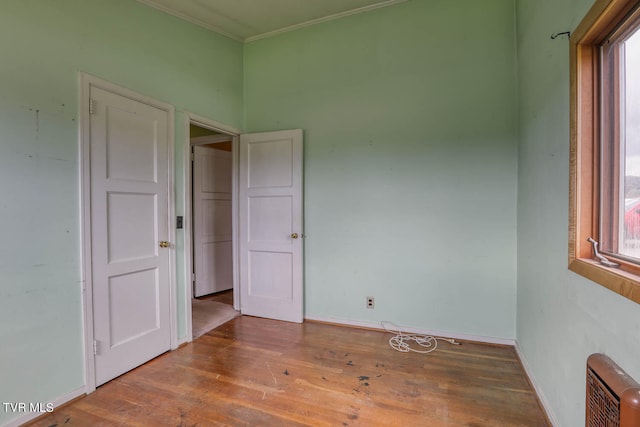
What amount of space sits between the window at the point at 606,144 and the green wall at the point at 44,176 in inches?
111

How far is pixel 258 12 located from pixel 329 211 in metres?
2.12

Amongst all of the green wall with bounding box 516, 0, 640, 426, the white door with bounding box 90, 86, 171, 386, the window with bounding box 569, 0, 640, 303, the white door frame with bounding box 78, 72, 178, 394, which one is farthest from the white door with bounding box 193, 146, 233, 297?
the window with bounding box 569, 0, 640, 303

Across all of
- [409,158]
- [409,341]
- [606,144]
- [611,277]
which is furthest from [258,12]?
[409,341]

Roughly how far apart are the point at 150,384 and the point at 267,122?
271cm

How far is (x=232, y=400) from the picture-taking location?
6.37 feet

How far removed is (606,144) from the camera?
4.33 feet

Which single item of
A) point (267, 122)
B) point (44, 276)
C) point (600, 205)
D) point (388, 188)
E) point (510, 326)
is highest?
point (267, 122)

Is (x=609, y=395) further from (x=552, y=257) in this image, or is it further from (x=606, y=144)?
(x=606, y=144)

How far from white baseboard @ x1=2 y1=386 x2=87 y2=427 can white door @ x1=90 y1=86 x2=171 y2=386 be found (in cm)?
12

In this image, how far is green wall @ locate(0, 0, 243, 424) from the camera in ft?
5.49

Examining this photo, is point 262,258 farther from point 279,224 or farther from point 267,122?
point 267,122

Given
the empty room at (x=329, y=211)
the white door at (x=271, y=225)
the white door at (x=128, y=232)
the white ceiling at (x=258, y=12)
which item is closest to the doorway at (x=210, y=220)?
the empty room at (x=329, y=211)

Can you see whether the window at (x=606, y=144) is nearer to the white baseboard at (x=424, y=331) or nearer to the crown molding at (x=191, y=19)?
the white baseboard at (x=424, y=331)

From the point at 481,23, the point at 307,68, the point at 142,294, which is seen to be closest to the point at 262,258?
the point at 142,294
